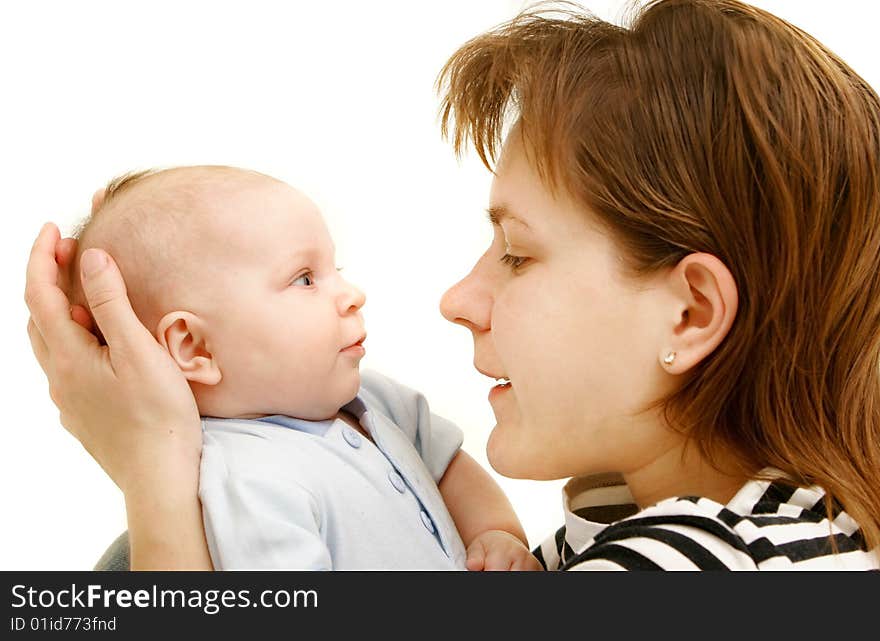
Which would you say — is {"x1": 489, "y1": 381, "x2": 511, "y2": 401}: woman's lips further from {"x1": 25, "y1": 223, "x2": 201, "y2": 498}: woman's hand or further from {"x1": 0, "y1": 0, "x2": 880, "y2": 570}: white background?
{"x1": 0, "y1": 0, "x2": 880, "y2": 570}: white background

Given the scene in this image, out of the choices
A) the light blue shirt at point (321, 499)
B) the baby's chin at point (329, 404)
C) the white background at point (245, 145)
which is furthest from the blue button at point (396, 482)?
the white background at point (245, 145)

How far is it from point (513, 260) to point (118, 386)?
56 centimetres

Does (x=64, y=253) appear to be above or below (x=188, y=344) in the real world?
above

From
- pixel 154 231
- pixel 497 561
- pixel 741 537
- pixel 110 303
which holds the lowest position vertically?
pixel 741 537

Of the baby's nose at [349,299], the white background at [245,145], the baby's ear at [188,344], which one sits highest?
the white background at [245,145]

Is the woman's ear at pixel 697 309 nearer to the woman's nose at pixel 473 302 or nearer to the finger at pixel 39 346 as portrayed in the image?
the woman's nose at pixel 473 302

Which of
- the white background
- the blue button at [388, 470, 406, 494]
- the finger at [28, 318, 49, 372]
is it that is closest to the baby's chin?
the blue button at [388, 470, 406, 494]

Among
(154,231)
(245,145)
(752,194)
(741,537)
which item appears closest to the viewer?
(741,537)

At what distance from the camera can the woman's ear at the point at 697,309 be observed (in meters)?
1.41

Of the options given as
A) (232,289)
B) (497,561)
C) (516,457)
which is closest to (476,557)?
(497,561)

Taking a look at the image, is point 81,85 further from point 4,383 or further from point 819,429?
point 819,429

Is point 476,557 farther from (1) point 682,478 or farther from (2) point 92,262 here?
(2) point 92,262

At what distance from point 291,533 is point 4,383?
1.66 meters

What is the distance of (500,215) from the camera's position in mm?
1549
